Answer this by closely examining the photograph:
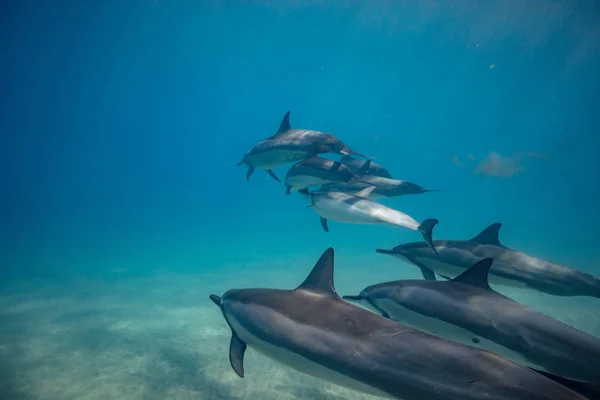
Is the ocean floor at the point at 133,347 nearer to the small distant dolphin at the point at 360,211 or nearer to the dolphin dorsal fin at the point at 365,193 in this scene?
the small distant dolphin at the point at 360,211

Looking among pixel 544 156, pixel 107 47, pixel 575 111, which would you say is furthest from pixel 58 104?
pixel 544 156

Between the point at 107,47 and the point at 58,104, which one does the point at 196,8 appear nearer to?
the point at 107,47

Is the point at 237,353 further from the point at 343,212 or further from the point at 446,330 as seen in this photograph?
the point at 343,212

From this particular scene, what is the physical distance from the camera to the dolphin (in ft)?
15.7

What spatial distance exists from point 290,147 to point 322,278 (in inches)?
180

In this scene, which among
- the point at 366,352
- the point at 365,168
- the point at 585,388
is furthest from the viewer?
the point at 365,168

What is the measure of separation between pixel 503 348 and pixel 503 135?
95253mm

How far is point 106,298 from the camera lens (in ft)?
43.9

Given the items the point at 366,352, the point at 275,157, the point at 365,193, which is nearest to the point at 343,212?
the point at 365,193

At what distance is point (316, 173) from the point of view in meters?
7.56

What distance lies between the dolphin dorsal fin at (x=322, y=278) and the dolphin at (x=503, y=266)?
2.49m

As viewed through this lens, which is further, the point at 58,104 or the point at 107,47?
the point at 58,104

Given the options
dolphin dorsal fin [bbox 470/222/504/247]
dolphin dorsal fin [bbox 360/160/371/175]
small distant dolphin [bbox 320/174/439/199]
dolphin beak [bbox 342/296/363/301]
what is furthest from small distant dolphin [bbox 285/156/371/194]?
dolphin beak [bbox 342/296/363/301]

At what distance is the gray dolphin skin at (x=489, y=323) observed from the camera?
2.94m
